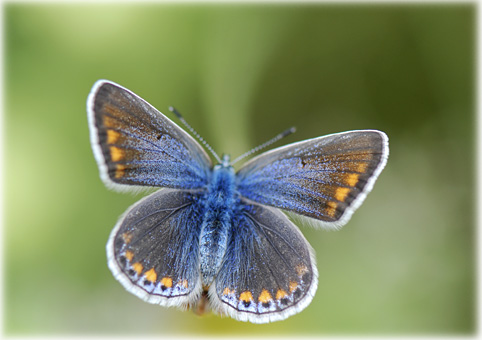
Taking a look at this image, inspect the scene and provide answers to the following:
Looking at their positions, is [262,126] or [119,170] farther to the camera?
[262,126]

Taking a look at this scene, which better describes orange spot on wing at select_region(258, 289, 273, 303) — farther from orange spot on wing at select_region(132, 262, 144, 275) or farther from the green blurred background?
the green blurred background

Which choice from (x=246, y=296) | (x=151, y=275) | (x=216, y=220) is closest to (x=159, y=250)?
(x=151, y=275)

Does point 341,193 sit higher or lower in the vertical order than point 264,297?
higher

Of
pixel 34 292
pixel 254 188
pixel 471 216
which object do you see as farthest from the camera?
pixel 471 216

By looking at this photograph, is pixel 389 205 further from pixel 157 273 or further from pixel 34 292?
pixel 34 292

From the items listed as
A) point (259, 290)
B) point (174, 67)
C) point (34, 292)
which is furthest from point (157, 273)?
point (174, 67)

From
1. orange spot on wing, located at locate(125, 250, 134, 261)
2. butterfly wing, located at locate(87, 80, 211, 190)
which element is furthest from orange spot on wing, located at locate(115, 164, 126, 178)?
orange spot on wing, located at locate(125, 250, 134, 261)

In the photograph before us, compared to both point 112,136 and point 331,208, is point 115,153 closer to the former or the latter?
point 112,136
